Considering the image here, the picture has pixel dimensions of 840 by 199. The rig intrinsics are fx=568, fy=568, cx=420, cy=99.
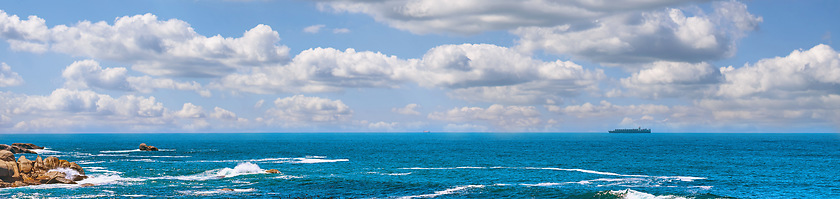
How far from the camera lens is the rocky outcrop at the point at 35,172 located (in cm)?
6725

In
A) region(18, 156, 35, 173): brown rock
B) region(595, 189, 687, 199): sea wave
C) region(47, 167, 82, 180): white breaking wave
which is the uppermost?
region(18, 156, 35, 173): brown rock

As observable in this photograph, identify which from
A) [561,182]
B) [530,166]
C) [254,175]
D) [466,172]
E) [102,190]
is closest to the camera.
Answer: [102,190]

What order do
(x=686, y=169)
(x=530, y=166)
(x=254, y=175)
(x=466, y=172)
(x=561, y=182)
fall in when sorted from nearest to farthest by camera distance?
(x=561, y=182)
(x=254, y=175)
(x=466, y=172)
(x=686, y=169)
(x=530, y=166)

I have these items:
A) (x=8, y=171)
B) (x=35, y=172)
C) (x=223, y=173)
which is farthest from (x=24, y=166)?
(x=223, y=173)

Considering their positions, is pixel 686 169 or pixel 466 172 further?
pixel 686 169

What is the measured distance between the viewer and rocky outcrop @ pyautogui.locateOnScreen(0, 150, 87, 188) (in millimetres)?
67250

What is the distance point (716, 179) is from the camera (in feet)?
265

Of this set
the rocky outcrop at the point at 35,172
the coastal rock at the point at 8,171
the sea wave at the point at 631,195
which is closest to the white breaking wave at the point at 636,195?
the sea wave at the point at 631,195

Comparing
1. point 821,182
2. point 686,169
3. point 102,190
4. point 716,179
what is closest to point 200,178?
point 102,190

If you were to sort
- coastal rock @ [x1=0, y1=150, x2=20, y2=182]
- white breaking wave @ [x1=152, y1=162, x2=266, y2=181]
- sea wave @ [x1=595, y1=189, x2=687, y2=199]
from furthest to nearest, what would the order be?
white breaking wave @ [x1=152, y1=162, x2=266, y2=181] < coastal rock @ [x1=0, y1=150, x2=20, y2=182] < sea wave @ [x1=595, y1=189, x2=687, y2=199]

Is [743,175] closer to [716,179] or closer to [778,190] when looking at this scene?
[716,179]

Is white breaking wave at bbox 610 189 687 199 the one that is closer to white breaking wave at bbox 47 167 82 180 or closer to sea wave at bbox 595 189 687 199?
sea wave at bbox 595 189 687 199

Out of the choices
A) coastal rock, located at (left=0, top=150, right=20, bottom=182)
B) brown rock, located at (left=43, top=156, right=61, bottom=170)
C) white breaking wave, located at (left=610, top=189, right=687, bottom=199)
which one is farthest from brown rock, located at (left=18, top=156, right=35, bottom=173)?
white breaking wave, located at (left=610, top=189, right=687, bottom=199)

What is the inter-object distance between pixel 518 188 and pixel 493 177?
15.2 metres
